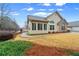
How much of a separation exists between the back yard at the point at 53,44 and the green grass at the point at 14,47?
0.15 ft

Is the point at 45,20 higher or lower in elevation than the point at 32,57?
higher

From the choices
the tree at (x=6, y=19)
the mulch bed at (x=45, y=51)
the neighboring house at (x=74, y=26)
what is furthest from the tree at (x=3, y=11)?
the neighboring house at (x=74, y=26)

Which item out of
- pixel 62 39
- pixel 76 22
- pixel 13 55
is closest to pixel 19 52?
pixel 13 55

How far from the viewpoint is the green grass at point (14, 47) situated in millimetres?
2184

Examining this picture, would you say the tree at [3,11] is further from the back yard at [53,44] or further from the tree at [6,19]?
the back yard at [53,44]

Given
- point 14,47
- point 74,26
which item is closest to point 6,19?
point 14,47

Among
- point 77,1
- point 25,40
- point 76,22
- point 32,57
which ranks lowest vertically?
point 32,57

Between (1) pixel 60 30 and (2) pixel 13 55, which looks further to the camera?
(1) pixel 60 30

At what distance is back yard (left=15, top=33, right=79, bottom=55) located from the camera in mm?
2191

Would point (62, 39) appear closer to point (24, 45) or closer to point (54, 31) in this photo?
point (54, 31)

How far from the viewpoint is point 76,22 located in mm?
2230

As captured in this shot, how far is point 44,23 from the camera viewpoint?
2.27 meters

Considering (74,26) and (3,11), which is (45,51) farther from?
(3,11)

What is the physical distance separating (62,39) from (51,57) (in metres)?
0.23
